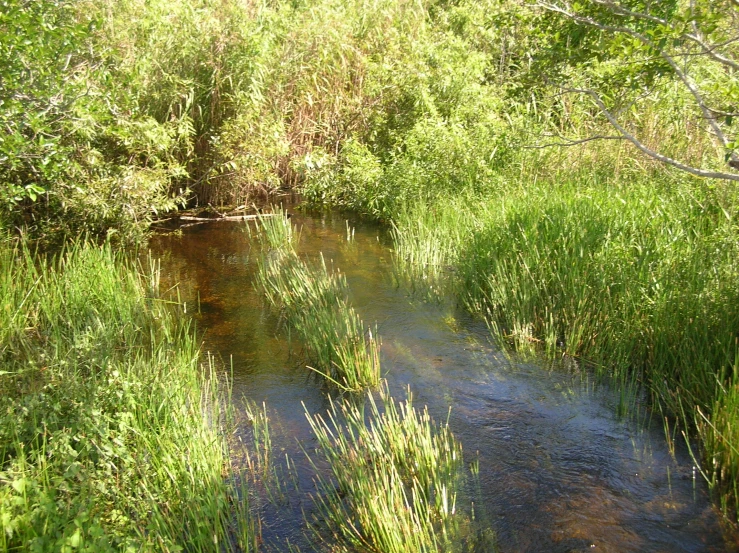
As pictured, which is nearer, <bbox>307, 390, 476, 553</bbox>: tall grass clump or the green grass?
<bbox>307, 390, 476, 553</bbox>: tall grass clump

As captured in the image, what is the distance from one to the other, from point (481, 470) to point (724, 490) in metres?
1.52

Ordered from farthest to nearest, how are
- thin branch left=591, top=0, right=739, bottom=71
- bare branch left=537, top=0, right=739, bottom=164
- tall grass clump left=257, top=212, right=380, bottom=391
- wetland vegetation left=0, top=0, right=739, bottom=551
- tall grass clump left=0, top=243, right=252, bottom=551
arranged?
tall grass clump left=257, top=212, right=380, bottom=391, bare branch left=537, top=0, right=739, bottom=164, thin branch left=591, top=0, right=739, bottom=71, wetland vegetation left=0, top=0, right=739, bottom=551, tall grass clump left=0, top=243, right=252, bottom=551

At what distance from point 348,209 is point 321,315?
19.8ft

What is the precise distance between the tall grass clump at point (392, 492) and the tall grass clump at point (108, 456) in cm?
60

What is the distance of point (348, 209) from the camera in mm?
12141

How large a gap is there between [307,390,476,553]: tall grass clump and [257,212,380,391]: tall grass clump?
1.18 m

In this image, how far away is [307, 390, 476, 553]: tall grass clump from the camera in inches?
140

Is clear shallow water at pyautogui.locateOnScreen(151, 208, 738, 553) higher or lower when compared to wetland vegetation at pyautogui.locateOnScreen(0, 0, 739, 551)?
lower

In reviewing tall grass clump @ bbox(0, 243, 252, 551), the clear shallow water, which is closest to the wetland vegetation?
tall grass clump @ bbox(0, 243, 252, 551)

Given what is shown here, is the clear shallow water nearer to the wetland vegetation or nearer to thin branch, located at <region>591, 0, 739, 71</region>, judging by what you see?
the wetland vegetation

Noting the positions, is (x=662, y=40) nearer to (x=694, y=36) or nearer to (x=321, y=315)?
(x=694, y=36)

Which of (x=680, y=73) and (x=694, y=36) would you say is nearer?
(x=680, y=73)

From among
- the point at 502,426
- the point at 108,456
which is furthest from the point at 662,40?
the point at 108,456

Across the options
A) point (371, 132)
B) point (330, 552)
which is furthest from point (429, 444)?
point (371, 132)
